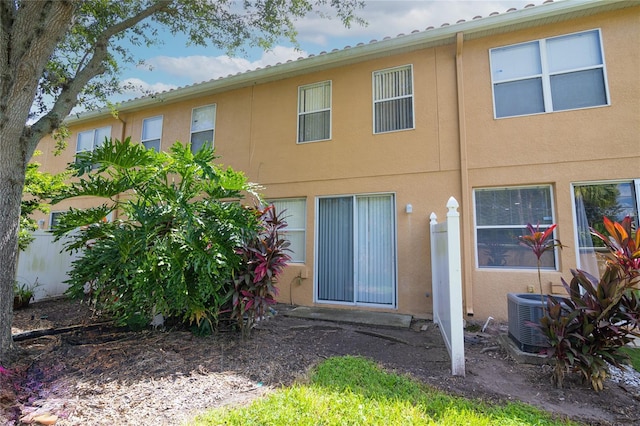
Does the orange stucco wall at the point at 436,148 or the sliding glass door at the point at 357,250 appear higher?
the orange stucco wall at the point at 436,148

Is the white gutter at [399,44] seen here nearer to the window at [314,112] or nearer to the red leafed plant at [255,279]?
the window at [314,112]

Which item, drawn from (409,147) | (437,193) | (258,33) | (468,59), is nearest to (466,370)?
(437,193)

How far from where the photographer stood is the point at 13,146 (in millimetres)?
4047

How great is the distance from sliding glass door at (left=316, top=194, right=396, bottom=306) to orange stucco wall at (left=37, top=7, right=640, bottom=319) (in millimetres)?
230

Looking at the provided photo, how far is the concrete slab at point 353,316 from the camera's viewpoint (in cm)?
599

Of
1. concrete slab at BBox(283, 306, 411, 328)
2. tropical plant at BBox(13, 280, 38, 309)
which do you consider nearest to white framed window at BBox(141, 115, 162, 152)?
tropical plant at BBox(13, 280, 38, 309)

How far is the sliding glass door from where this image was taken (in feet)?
22.8

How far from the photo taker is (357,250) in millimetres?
7191

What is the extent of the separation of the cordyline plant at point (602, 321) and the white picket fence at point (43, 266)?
31.5ft

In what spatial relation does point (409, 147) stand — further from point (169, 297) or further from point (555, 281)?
point (169, 297)

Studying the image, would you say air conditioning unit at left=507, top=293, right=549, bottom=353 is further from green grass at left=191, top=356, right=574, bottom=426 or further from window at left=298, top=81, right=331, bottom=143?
window at left=298, top=81, right=331, bottom=143

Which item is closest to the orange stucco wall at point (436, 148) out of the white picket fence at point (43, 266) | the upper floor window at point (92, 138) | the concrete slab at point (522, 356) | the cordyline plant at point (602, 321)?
the concrete slab at point (522, 356)

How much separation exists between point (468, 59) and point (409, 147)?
6.89 feet

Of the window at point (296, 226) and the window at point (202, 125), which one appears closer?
the window at point (296, 226)
